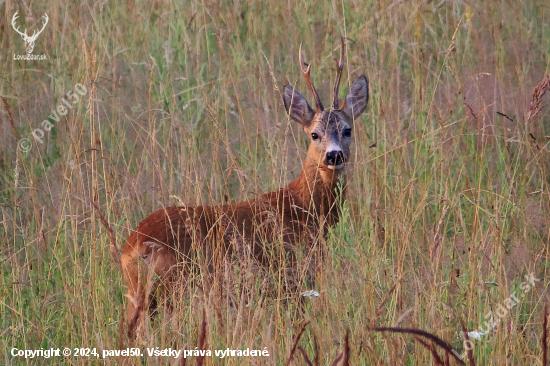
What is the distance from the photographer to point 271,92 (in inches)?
223

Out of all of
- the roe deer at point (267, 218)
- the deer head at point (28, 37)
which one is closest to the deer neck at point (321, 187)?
the roe deer at point (267, 218)

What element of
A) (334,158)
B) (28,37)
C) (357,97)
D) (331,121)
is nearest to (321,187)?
(334,158)

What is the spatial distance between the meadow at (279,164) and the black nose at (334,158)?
0.30 feet

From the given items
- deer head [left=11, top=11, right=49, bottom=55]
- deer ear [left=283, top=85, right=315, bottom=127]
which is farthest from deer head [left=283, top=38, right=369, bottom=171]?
deer head [left=11, top=11, right=49, bottom=55]

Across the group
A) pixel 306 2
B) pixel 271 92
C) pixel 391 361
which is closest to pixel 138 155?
pixel 271 92

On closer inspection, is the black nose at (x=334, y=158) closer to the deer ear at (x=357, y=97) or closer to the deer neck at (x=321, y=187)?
the deer neck at (x=321, y=187)

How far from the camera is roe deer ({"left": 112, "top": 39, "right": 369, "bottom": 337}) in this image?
10.7ft

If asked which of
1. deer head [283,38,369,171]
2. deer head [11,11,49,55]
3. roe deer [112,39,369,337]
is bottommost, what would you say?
roe deer [112,39,369,337]

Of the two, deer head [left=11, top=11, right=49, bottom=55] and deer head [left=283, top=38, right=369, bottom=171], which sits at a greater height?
deer head [left=11, top=11, right=49, bottom=55]

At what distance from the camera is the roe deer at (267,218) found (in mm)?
3271

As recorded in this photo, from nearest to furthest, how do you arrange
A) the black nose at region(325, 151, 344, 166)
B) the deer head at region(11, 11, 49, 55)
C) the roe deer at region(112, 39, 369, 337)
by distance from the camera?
the roe deer at region(112, 39, 369, 337) → the black nose at region(325, 151, 344, 166) → the deer head at region(11, 11, 49, 55)

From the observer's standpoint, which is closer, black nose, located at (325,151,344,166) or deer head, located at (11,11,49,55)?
black nose, located at (325,151,344,166)

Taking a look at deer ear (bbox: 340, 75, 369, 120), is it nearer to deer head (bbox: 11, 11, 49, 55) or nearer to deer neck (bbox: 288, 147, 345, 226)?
deer neck (bbox: 288, 147, 345, 226)

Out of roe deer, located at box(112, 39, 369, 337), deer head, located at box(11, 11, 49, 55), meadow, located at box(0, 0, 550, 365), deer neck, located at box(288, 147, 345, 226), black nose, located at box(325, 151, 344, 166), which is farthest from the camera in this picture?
deer head, located at box(11, 11, 49, 55)
